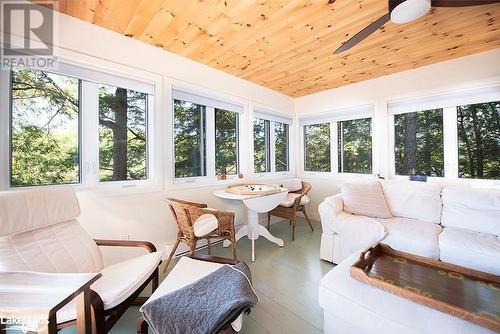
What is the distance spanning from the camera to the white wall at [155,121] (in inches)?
75.6

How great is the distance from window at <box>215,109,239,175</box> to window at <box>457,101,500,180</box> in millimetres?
3074

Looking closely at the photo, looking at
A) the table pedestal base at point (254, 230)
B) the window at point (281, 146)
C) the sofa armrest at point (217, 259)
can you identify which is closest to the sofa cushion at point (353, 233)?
the table pedestal base at point (254, 230)

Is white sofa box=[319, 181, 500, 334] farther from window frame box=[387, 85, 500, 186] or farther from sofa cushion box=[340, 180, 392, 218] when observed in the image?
window frame box=[387, 85, 500, 186]

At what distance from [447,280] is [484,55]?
9.32ft

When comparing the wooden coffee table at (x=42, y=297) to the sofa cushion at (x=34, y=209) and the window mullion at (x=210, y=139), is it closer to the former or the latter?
the sofa cushion at (x=34, y=209)

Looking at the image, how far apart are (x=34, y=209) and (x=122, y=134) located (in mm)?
1114

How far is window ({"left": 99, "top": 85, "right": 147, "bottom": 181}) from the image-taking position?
214cm

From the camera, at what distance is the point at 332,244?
2342 millimetres

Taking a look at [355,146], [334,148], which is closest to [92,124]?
[334,148]

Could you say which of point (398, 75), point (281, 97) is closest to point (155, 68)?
point (281, 97)

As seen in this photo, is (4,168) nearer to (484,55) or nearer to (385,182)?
(385,182)

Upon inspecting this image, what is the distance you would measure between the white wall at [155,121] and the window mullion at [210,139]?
25 centimetres

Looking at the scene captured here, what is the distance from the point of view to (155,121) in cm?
240

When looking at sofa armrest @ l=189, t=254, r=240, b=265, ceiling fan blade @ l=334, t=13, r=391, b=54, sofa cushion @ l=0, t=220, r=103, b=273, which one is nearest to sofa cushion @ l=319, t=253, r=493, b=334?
sofa armrest @ l=189, t=254, r=240, b=265
